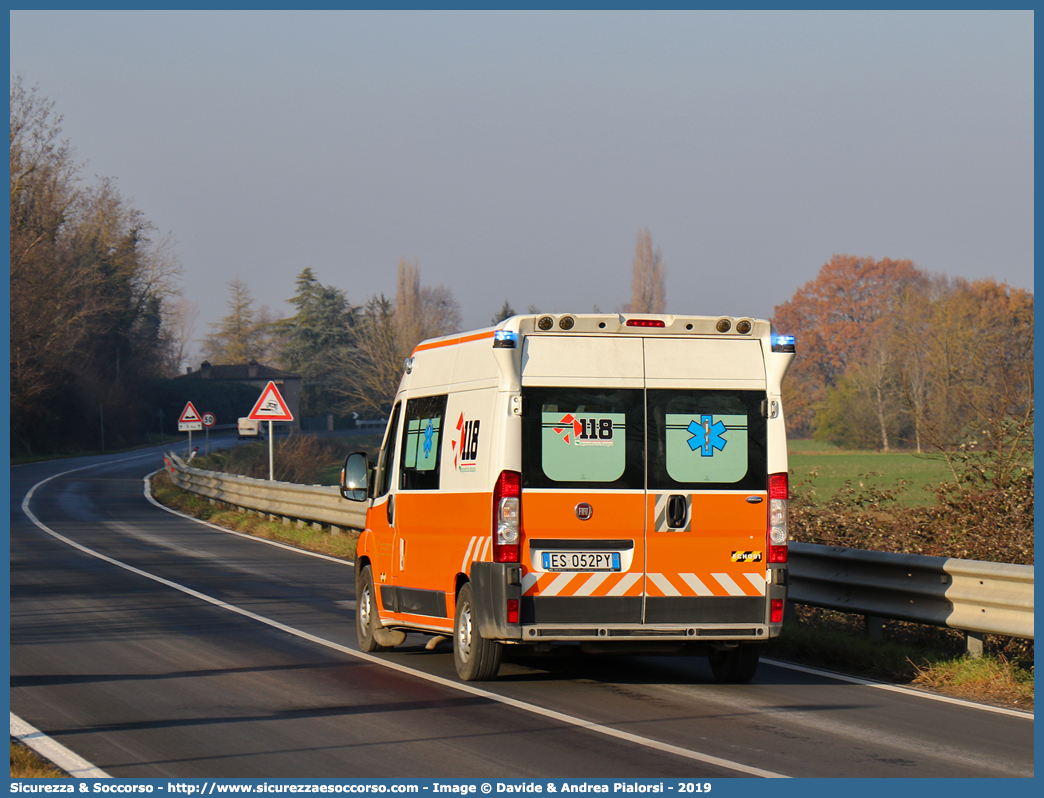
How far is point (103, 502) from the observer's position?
109 feet

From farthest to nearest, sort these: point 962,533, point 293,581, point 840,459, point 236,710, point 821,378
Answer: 1. point 821,378
2. point 840,459
3. point 293,581
4. point 962,533
5. point 236,710

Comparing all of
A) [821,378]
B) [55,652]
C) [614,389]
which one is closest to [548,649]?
[614,389]

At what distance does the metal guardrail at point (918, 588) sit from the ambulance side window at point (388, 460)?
3.77m

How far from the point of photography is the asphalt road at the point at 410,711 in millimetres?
6301

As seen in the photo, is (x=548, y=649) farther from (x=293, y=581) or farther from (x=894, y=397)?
(x=894, y=397)

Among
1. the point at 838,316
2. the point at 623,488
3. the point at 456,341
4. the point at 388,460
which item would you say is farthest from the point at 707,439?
the point at 838,316

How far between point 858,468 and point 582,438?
45.8 meters

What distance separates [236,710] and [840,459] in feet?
189

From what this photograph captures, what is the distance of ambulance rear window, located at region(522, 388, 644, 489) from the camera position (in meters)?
8.29

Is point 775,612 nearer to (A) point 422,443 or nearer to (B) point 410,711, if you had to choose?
(B) point 410,711

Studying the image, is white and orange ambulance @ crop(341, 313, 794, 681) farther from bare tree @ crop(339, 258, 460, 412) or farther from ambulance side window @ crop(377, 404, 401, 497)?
bare tree @ crop(339, 258, 460, 412)

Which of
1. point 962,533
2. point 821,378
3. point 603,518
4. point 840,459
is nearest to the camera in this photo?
point 603,518

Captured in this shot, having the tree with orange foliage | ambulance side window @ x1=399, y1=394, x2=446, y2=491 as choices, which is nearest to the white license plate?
ambulance side window @ x1=399, y1=394, x2=446, y2=491

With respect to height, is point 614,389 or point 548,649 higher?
point 614,389
